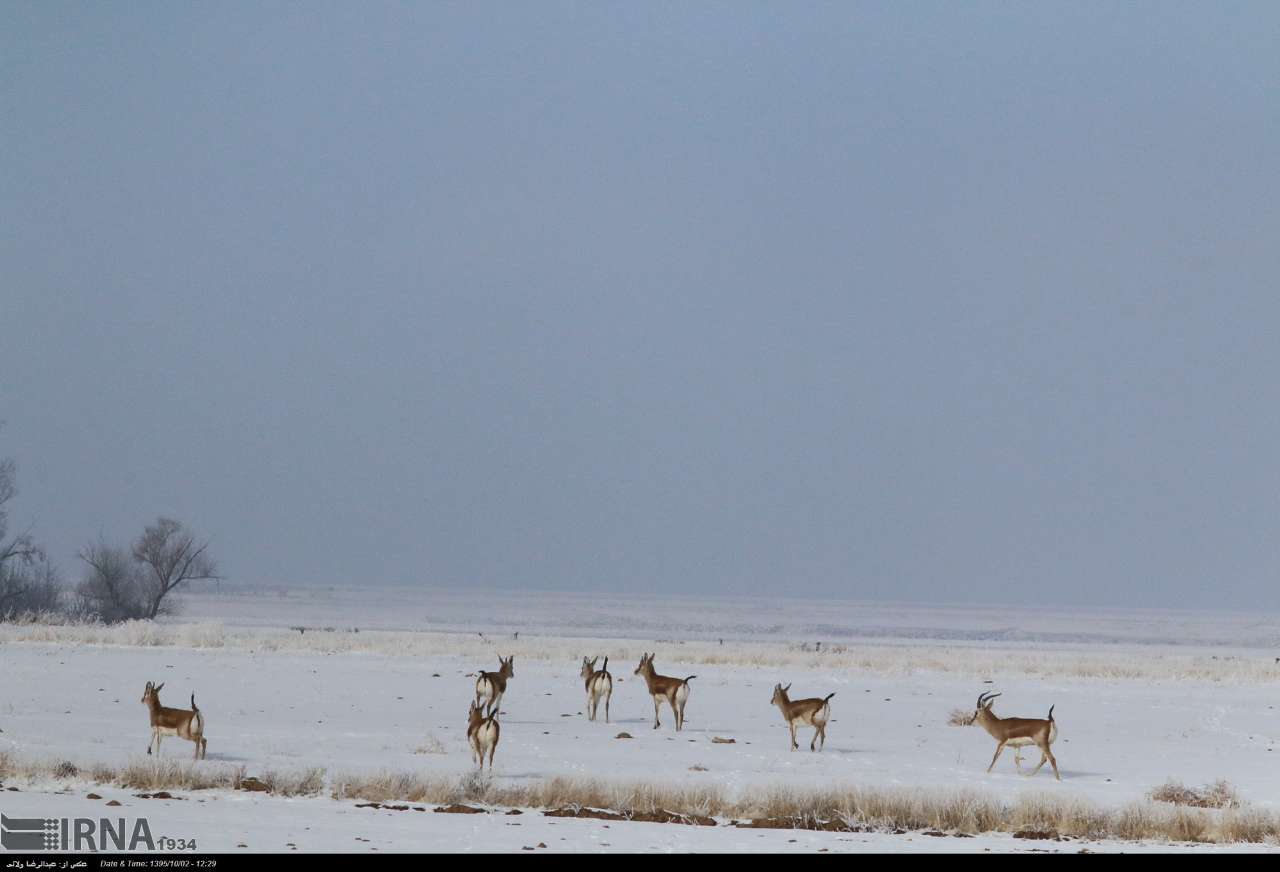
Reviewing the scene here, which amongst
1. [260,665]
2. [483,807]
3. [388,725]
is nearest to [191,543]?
[260,665]

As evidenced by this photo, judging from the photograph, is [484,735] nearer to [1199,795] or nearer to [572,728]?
A: [572,728]

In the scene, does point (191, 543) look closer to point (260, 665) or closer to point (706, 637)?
point (706, 637)

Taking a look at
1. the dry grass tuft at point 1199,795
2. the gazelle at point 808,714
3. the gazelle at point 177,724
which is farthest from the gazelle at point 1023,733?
the gazelle at point 177,724

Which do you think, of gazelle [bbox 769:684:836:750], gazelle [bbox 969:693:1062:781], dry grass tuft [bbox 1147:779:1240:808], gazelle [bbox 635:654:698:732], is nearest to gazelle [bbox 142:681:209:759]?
gazelle [bbox 635:654:698:732]

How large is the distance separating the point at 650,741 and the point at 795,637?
47.7 meters

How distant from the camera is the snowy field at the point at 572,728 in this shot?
39.1ft

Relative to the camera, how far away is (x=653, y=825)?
12484 millimetres

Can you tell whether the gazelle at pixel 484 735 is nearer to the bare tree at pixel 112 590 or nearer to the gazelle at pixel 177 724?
the gazelle at pixel 177 724

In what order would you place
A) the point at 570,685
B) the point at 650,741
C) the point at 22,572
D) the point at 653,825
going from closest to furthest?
the point at 653,825, the point at 650,741, the point at 570,685, the point at 22,572

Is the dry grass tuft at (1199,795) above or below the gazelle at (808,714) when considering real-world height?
below

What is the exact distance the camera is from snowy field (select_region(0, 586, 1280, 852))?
1193 centimetres

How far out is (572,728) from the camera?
2109 cm

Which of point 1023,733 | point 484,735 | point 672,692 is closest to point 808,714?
point 672,692

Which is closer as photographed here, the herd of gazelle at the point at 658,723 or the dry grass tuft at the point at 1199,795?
the dry grass tuft at the point at 1199,795
